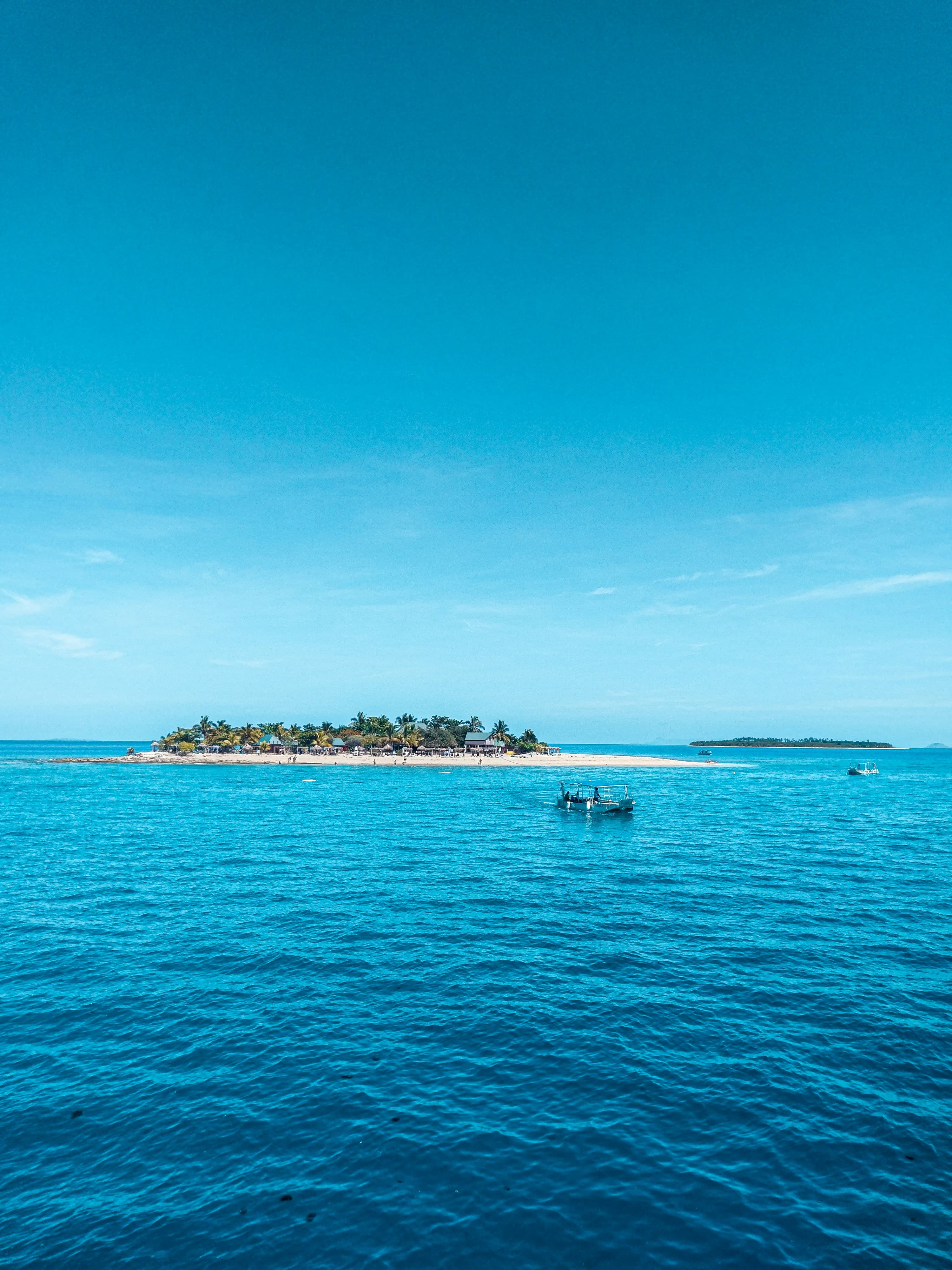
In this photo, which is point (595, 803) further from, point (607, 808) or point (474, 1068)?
point (474, 1068)

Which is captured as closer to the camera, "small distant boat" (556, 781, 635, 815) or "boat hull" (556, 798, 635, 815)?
"boat hull" (556, 798, 635, 815)

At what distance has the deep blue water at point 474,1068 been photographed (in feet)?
54.3

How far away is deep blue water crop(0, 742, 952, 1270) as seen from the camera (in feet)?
54.3

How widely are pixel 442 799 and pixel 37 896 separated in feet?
239

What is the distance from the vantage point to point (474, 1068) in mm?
23438

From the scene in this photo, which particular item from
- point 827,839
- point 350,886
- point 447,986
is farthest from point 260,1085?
point 827,839

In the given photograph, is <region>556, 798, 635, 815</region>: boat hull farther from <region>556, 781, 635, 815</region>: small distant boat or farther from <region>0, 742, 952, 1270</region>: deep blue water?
<region>0, 742, 952, 1270</region>: deep blue water

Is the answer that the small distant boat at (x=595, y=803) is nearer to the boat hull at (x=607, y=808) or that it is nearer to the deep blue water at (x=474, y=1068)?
the boat hull at (x=607, y=808)

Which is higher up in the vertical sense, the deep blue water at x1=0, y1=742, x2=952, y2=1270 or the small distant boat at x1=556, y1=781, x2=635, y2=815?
the small distant boat at x1=556, y1=781, x2=635, y2=815

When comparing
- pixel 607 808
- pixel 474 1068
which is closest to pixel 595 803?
pixel 607 808

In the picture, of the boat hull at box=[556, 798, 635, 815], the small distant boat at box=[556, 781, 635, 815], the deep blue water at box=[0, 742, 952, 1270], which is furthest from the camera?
the small distant boat at box=[556, 781, 635, 815]

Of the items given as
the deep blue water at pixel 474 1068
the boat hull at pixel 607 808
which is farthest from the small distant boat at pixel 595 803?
the deep blue water at pixel 474 1068

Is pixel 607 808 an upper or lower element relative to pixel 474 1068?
upper

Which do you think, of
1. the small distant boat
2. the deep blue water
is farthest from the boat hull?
the deep blue water
